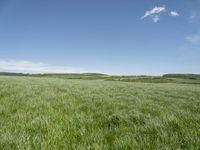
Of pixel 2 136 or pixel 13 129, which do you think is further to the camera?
pixel 13 129

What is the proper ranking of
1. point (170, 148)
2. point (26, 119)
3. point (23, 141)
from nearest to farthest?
point (170, 148)
point (23, 141)
point (26, 119)

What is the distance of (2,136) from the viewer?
3.89 meters

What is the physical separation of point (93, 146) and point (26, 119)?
2.85 metres

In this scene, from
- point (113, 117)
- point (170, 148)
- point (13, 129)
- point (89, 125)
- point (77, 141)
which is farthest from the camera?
point (113, 117)

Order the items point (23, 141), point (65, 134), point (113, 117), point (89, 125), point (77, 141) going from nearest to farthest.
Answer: point (23, 141)
point (77, 141)
point (65, 134)
point (89, 125)
point (113, 117)

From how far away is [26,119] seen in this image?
18.1 ft

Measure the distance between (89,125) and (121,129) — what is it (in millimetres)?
861

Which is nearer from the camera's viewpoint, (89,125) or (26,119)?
(89,125)

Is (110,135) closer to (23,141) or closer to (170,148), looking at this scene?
(170,148)

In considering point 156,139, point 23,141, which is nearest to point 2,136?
point 23,141

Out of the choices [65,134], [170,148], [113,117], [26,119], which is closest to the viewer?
[170,148]

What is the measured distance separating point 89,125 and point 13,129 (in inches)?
70.6

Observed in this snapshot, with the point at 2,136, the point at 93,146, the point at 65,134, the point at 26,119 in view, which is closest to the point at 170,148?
the point at 93,146

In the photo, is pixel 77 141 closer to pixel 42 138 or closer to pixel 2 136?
pixel 42 138
